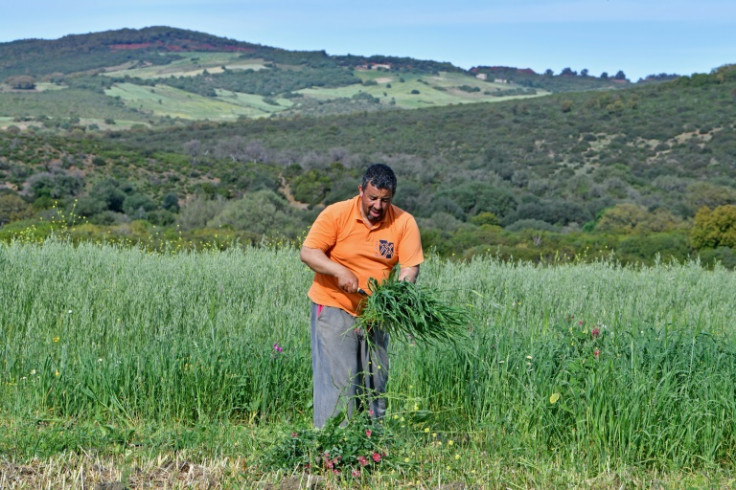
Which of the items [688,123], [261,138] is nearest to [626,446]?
[688,123]

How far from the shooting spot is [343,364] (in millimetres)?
4566

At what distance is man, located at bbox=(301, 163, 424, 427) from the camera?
441 cm

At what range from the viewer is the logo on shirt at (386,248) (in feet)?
14.8

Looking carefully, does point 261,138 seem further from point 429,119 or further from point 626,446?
point 626,446

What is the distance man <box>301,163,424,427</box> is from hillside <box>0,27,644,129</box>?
7396 cm

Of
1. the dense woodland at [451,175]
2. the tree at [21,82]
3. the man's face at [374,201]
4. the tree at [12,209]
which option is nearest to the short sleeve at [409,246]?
A: the man's face at [374,201]

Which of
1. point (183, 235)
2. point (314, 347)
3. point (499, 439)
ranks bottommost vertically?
point (183, 235)

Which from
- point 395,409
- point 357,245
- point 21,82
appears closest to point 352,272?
point 357,245

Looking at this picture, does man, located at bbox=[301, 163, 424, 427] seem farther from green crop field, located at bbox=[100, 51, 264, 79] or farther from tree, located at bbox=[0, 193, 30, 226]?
green crop field, located at bbox=[100, 51, 264, 79]

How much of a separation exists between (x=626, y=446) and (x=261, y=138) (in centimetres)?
6148

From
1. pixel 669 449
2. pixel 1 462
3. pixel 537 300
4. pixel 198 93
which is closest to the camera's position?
pixel 1 462

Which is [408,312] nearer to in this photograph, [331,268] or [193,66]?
[331,268]

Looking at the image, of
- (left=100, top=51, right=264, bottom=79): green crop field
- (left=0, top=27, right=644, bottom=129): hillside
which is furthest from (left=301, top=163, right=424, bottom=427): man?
(left=100, top=51, right=264, bottom=79): green crop field

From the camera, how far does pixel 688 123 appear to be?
55531 mm
